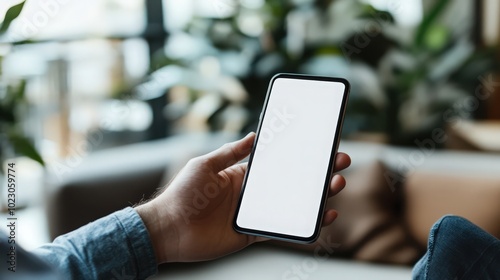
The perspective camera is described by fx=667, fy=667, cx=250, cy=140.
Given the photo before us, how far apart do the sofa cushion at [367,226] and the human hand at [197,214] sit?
2.76 ft

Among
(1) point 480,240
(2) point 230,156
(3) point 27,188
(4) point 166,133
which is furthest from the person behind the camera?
(4) point 166,133

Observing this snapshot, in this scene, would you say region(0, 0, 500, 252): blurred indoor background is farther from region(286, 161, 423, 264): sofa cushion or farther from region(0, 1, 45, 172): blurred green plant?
region(286, 161, 423, 264): sofa cushion

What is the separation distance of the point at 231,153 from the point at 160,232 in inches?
5.5

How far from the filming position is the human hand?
864 mm

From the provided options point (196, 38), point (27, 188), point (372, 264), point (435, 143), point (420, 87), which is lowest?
point (27, 188)

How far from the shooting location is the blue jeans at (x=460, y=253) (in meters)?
0.66

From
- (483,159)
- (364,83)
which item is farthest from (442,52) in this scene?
(483,159)

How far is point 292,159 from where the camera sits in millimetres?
860

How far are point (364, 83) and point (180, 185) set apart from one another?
1406 mm

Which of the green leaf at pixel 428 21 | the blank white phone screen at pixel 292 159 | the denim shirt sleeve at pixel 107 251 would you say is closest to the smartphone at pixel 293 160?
the blank white phone screen at pixel 292 159

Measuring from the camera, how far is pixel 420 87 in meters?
2.23

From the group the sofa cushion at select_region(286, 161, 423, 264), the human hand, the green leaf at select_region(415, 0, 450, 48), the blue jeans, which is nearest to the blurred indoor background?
the green leaf at select_region(415, 0, 450, 48)

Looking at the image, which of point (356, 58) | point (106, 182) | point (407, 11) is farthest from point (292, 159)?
point (407, 11)

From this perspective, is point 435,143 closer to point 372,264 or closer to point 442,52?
point 442,52
